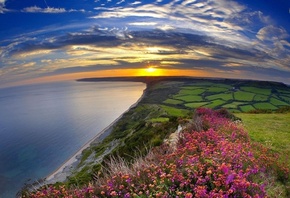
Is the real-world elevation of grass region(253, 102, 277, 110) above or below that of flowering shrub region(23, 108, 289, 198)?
below

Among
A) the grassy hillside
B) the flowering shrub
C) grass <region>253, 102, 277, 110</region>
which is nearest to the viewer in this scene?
the flowering shrub

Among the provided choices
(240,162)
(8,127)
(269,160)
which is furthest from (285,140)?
(8,127)

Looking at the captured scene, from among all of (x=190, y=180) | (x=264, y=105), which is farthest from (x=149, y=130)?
(x=264, y=105)

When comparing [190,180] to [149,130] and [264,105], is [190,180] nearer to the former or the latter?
[149,130]

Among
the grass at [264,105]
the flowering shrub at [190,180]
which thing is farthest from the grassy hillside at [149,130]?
the flowering shrub at [190,180]

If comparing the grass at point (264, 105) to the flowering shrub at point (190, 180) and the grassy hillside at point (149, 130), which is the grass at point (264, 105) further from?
the flowering shrub at point (190, 180)

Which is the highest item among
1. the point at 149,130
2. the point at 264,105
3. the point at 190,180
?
the point at 190,180

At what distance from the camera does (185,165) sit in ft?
20.1

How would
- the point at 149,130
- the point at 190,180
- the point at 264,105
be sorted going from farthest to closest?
the point at 264,105
the point at 149,130
the point at 190,180

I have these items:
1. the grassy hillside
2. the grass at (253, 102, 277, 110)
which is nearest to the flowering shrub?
the grassy hillside

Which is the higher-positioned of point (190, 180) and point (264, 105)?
point (190, 180)

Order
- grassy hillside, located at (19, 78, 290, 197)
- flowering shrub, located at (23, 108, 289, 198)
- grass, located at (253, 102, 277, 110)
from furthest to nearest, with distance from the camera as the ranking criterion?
grass, located at (253, 102, 277, 110) < grassy hillside, located at (19, 78, 290, 197) < flowering shrub, located at (23, 108, 289, 198)

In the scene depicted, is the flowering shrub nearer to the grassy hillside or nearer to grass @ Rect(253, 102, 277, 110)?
the grassy hillside

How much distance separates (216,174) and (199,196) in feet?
3.16
